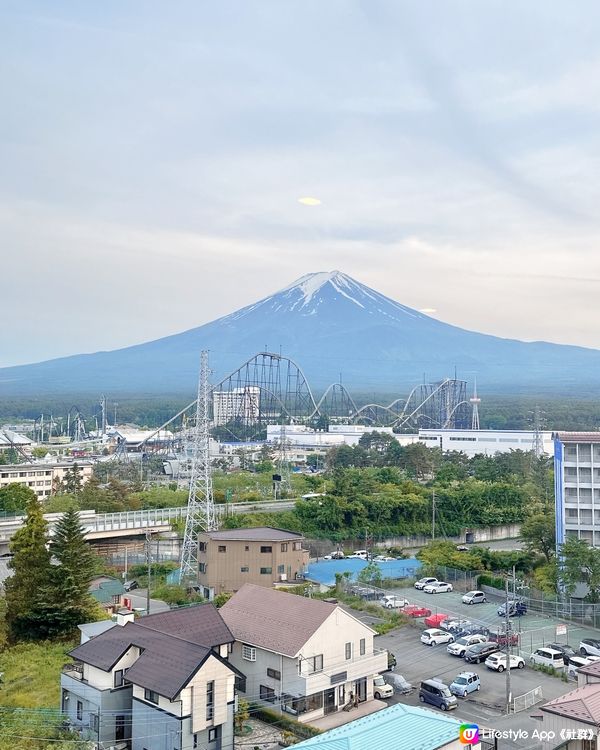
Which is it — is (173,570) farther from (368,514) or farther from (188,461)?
(188,461)

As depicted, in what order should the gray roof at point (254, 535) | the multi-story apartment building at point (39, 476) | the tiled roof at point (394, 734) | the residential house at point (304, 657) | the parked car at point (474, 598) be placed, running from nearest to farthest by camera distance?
the tiled roof at point (394, 734) → the residential house at point (304, 657) → the parked car at point (474, 598) → the gray roof at point (254, 535) → the multi-story apartment building at point (39, 476)

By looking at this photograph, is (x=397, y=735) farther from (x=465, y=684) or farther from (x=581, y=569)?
(x=581, y=569)

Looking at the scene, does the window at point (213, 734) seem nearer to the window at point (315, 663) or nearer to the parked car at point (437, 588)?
the window at point (315, 663)

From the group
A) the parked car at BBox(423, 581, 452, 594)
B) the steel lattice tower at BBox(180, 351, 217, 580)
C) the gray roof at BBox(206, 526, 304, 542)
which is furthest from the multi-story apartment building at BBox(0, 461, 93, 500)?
the parked car at BBox(423, 581, 452, 594)

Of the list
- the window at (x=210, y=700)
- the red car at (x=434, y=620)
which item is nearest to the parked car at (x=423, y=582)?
the red car at (x=434, y=620)

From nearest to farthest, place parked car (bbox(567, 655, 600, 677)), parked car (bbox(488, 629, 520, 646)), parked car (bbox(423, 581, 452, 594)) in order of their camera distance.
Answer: parked car (bbox(567, 655, 600, 677))
parked car (bbox(488, 629, 520, 646))
parked car (bbox(423, 581, 452, 594))

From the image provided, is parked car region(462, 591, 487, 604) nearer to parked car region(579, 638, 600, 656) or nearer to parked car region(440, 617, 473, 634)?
parked car region(440, 617, 473, 634)

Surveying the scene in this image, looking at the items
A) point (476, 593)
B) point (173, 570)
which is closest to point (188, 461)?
point (173, 570)
